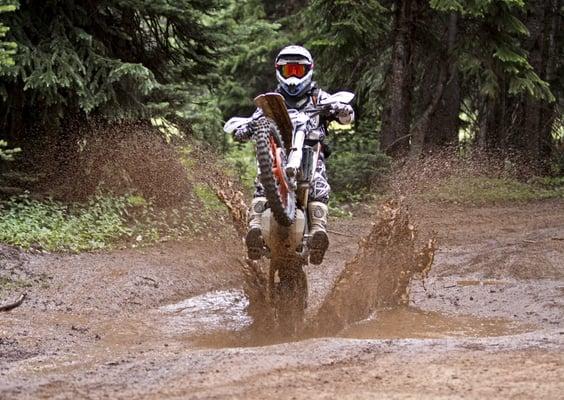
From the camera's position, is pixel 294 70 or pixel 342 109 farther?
pixel 294 70

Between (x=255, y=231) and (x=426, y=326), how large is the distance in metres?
2.23

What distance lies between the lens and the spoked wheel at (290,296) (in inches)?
356

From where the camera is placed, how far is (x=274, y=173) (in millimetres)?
8070

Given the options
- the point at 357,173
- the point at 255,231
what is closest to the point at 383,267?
the point at 255,231

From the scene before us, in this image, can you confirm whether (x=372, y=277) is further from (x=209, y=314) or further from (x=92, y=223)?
(x=92, y=223)

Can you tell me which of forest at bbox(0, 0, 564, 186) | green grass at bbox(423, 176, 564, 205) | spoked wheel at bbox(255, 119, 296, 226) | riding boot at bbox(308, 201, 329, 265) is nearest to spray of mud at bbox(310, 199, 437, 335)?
riding boot at bbox(308, 201, 329, 265)

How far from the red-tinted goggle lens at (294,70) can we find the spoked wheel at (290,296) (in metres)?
2.11

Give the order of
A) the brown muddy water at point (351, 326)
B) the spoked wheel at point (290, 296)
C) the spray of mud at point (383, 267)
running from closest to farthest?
the brown muddy water at point (351, 326), the spoked wheel at point (290, 296), the spray of mud at point (383, 267)

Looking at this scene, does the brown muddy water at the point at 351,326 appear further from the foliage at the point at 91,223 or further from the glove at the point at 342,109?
the foliage at the point at 91,223

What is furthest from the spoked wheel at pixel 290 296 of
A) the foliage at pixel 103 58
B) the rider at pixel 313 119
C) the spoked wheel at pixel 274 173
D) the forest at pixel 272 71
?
the foliage at pixel 103 58

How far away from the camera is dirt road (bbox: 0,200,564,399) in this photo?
576 centimetres

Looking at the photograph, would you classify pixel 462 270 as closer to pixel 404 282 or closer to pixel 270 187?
pixel 404 282

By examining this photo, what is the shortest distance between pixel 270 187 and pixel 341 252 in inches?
250

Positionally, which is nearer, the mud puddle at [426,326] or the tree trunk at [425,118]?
the mud puddle at [426,326]
